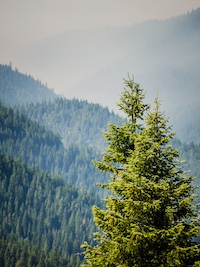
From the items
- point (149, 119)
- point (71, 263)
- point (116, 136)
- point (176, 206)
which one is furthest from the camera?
point (71, 263)

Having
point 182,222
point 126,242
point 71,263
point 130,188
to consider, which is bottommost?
point 71,263

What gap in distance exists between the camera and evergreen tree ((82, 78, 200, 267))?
1252cm

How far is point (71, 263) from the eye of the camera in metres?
145

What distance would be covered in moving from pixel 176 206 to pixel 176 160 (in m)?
→ 1.85

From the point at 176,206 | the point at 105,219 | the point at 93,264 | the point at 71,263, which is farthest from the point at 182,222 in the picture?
the point at 71,263

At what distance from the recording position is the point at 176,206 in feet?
44.8

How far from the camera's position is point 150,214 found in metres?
13.4

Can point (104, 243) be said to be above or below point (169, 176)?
below

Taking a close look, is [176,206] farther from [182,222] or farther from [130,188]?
[130,188]

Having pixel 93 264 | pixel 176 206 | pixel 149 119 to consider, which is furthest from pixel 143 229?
pixel 149 119

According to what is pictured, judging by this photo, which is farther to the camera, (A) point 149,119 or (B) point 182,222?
(A) point 149,119

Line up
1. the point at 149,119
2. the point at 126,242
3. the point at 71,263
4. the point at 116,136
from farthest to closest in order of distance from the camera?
the point at 71,263 → the point at 116,136 → the point at 149,119 → the point at 126,242

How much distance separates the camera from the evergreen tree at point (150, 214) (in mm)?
12523

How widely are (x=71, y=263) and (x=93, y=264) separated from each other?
14011 cm
